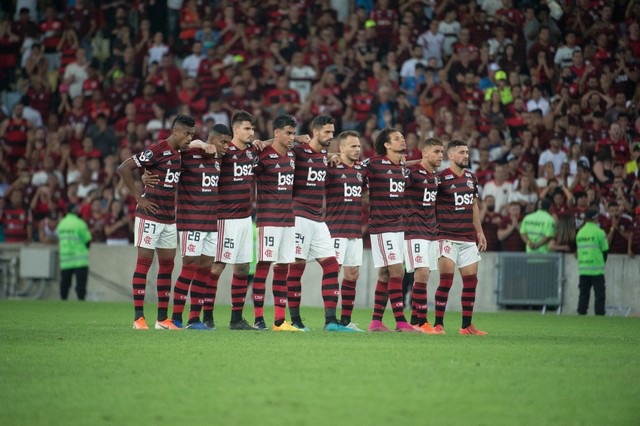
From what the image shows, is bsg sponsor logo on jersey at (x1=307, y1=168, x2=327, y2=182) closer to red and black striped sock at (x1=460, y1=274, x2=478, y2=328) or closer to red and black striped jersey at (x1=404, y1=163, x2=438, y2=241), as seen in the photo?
red and black striped jersey at (x1=404, y1=163, x2=438, y2=241)

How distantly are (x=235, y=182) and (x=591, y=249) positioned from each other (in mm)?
8986

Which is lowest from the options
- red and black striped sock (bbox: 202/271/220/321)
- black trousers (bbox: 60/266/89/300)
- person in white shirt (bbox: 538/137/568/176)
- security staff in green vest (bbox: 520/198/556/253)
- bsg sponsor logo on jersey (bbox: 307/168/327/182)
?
black trousers (bbox: 60/266/89/300)

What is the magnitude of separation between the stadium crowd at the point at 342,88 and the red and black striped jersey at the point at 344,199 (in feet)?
27.5

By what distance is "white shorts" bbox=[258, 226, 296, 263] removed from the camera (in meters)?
13.0

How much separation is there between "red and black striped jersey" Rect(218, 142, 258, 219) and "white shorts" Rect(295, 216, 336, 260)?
704mm

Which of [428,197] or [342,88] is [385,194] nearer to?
[428,197]

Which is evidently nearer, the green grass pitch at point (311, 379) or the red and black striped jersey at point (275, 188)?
the green grass pitch at point (311, 379)

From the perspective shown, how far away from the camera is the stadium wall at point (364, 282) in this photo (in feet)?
66.8

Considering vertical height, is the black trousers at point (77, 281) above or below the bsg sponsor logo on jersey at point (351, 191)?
below

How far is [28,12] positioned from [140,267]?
62.5 feet

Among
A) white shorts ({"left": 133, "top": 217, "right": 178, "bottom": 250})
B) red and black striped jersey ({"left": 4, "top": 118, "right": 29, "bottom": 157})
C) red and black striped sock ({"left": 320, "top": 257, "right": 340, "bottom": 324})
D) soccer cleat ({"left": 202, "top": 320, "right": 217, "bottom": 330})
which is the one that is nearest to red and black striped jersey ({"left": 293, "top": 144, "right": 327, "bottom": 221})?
red and black striped sock ({"left": 320, "top": 257, "right": 340, "bottom": 324})

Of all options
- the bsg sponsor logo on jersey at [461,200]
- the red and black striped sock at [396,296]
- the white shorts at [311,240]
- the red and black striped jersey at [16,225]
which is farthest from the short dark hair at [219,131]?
the red and black striped jersey at [16,225]

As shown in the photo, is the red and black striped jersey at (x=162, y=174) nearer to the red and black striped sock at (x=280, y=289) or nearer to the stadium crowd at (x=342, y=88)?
the red and black striped sock at (x=280, y=289)

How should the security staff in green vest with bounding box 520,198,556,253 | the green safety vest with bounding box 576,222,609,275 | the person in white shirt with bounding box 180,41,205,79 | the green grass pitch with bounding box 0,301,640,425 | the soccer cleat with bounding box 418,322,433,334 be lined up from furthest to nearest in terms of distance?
the person in white shirt with bounding box 180,41,205,79
the security staff in green vest with bounding box 520,198,556,253
the green safety vest with bounding box 576,222,609,275
the soccer cleat with bounding box 418,322,433,334
the green grass pitch with bounding box 0,301,640,425
